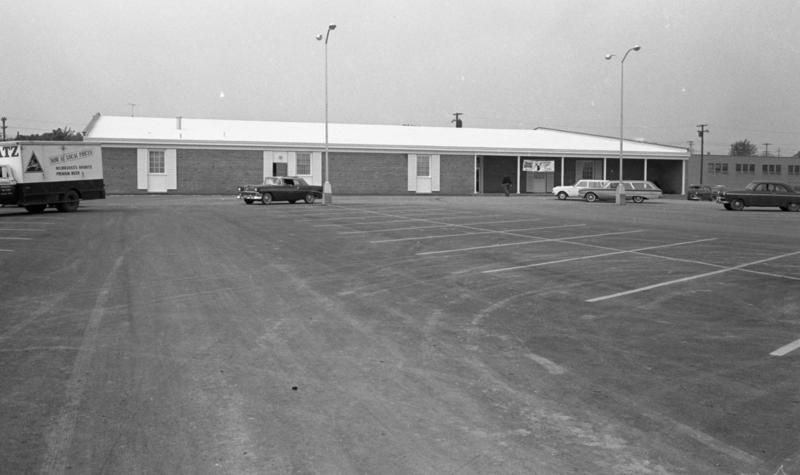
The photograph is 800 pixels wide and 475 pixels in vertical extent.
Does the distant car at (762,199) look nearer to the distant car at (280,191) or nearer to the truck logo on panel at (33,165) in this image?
the distant car at (280,191)

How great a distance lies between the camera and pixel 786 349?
7.52 m

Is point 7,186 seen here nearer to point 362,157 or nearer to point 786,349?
point 786,349

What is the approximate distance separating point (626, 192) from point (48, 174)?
117ft

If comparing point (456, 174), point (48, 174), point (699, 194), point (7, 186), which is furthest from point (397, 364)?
point (699, 194)

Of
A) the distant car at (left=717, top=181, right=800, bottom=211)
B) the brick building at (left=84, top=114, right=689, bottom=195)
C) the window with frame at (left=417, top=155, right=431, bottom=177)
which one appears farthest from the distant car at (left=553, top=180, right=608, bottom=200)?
the distant car at (left=717, top=181, right=800, bottom=211)

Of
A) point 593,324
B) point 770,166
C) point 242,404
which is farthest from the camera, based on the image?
point 770,166

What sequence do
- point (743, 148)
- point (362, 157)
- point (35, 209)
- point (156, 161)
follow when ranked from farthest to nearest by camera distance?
point (743, 148) → point (362, 157) → point (156, 161) → point (35, 209)

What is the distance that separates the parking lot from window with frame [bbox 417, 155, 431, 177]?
4251cm

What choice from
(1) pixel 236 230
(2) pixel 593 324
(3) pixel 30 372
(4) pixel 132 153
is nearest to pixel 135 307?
(3) pixel 30 372

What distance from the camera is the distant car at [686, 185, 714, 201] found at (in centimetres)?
5778

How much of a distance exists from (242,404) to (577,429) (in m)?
2.52

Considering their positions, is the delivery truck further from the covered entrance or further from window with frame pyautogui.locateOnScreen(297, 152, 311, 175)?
the covered entrance

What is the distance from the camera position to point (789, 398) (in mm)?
5863

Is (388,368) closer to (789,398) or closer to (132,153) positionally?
(789,398)
